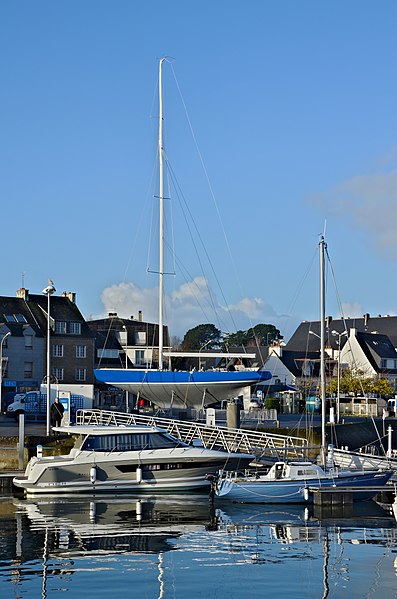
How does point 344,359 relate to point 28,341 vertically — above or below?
above

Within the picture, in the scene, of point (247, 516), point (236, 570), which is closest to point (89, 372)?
point (247, 516)

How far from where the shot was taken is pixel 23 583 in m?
21.4

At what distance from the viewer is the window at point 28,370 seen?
3457 inches

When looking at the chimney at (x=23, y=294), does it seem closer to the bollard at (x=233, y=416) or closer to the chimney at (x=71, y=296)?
the chimney at (x=71, y=296)

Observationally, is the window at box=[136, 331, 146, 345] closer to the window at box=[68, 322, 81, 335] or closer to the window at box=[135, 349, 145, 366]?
the window at box=[135, 349, 145, 366]

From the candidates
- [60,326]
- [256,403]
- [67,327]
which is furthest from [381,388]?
[60,326]

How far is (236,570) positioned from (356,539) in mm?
5588

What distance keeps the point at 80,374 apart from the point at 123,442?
54.7m

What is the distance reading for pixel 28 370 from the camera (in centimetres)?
8806

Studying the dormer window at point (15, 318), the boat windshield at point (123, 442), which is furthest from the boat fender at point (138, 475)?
the dormer window at point (15, 318)

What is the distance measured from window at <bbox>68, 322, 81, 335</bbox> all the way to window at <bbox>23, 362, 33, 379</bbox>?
5.38 metres

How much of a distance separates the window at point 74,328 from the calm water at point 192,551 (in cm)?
5642

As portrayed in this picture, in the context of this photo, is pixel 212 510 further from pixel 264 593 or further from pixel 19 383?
pixel 19 383

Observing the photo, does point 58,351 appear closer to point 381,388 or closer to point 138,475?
point 381,388
